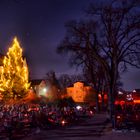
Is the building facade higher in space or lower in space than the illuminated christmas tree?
higher

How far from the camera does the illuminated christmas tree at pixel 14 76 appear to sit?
252 feet

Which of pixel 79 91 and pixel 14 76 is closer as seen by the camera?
pixel 14 76

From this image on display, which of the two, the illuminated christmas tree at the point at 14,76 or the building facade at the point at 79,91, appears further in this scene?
the building facade at the point at 79,91

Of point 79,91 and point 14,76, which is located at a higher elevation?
Answer: point 79,91

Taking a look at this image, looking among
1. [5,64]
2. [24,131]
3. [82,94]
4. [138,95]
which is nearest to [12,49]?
[5,64]

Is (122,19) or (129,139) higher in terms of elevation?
(122,19)

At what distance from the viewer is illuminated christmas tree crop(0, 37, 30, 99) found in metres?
76.8

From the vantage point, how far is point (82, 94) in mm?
166250

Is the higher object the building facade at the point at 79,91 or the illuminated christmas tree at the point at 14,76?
the building facade at the point at 79,91

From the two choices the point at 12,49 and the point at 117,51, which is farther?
the point at 12,49

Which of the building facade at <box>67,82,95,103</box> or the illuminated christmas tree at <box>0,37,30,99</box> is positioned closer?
the illuminated christmas tree at <box>0,37,30,99</box>

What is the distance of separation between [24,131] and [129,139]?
30.5 feet

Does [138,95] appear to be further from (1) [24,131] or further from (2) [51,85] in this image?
(2) [51,85]

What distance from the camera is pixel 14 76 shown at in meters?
80.9
